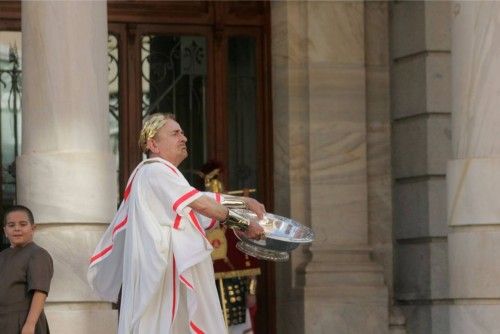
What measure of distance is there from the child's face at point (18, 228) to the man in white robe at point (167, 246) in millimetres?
1789

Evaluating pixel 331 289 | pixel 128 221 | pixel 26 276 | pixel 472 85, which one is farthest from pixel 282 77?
pixel 128 221

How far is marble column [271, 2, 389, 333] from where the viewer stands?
1817 centimetres

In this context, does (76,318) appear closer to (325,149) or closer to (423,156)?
(325,149)

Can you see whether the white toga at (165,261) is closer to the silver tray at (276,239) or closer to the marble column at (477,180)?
the silver tray at (276,239)

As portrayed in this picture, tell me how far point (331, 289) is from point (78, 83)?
394 centimetres

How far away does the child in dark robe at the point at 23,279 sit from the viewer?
13.8 m

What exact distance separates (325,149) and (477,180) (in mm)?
3123

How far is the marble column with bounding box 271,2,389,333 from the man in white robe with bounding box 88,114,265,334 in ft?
19.0

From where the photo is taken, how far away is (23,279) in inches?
549

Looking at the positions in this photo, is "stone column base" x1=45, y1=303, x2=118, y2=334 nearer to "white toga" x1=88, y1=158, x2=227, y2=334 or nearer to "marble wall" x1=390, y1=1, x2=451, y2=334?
"white toga" x1=88, y1=158, x2=227, y2=334

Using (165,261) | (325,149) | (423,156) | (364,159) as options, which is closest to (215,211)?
(165,261)

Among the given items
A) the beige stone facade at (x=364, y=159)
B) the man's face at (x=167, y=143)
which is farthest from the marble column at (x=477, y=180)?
the man's face at (x=167, y=143)

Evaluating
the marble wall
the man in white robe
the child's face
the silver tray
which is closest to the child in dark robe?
the child's face

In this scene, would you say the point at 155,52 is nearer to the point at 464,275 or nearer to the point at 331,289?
the point at 331,289
